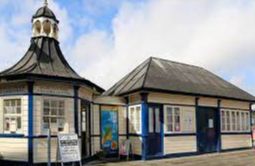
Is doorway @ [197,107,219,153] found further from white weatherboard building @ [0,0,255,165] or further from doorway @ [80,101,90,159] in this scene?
doorway @ [80,101,90,159]

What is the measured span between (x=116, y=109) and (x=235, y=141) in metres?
8.30

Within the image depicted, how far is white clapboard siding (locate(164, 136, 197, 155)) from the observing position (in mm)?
17406

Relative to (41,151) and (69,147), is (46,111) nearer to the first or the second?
(41,151)

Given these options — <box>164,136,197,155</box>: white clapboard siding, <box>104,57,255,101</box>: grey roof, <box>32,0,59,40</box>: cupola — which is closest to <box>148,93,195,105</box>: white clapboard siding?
<box>104,57,255,101</box>: grey roof

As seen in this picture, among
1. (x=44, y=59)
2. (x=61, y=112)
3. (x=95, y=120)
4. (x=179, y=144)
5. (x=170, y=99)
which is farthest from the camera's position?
(x=179, y=144)

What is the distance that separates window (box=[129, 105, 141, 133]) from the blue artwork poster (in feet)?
2.62

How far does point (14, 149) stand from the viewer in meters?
13.5

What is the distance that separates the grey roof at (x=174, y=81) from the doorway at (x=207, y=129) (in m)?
1.00

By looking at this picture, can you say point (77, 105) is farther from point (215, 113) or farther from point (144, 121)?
point (215, 113)

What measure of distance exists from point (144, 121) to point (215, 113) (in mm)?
5581

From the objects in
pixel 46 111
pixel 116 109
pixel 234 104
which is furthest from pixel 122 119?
pixel 234 104

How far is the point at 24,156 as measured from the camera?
1323cm

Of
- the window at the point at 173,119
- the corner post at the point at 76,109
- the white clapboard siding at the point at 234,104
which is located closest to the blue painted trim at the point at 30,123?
the corner post at the point at 76,109

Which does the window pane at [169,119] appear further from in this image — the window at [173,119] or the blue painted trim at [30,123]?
the blue painted trim at [30,123]
